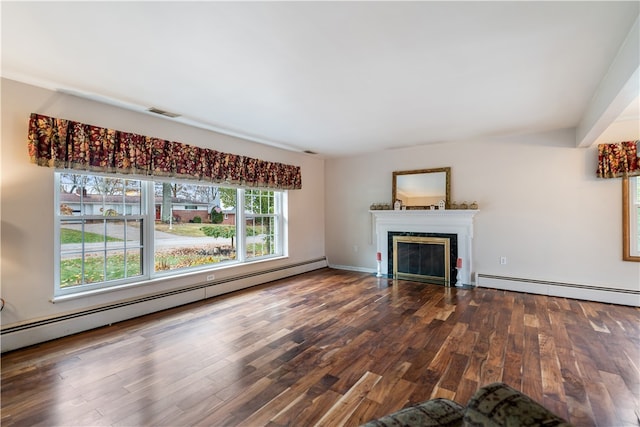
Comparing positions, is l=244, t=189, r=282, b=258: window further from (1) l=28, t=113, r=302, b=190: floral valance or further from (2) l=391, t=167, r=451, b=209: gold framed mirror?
(2) l=391, t=167, r=451, b=209: gold framed mirror

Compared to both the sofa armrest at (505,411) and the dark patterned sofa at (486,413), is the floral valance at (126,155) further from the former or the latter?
the sofa armrest at (505,411)

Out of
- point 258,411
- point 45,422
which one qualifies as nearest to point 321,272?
point 258,411

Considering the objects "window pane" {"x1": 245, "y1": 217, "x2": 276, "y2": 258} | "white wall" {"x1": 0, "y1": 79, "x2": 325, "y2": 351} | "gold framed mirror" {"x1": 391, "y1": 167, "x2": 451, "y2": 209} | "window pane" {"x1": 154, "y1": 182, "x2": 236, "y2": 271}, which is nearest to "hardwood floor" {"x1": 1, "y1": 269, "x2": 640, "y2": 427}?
"white wall" {"x1": 0, "y1": 79, "x2": 325, "y2": 351}

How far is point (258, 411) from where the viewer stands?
1938 mm

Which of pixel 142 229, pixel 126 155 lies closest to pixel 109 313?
pixel 142 229

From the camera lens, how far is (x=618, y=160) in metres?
4.04

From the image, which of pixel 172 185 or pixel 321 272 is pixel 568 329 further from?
pixel 172 185

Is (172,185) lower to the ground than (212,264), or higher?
higher

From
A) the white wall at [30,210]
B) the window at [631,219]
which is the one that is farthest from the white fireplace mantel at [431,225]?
the white wall at [30,210]

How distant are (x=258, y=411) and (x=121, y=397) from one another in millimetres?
987

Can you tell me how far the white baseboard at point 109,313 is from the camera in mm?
2801

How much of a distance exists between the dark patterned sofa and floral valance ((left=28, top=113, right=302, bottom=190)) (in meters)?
3.65

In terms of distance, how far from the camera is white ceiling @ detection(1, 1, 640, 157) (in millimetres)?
1903

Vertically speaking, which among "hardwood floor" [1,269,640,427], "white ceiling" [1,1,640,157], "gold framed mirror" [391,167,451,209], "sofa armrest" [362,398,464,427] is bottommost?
"hardwood floor" [1,269,640,427]
